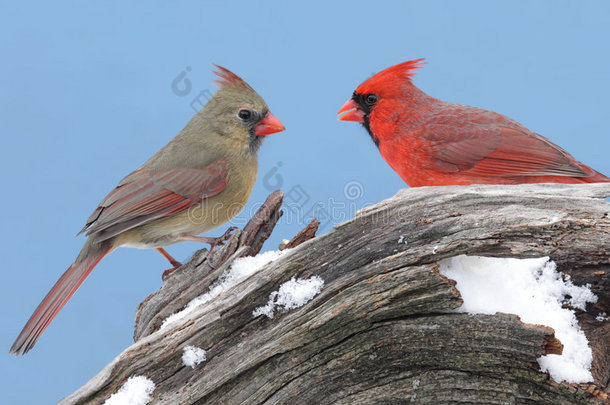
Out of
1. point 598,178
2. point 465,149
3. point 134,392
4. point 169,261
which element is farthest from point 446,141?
point 134,392

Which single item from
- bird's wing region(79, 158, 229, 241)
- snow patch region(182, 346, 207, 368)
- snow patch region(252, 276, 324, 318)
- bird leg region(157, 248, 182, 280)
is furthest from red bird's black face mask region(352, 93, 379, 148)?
snow patch region(182, 346, 207, 368)

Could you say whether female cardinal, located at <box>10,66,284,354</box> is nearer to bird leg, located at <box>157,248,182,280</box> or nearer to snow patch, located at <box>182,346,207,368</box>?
bird leg, located at <box>157,248,182,280</box>

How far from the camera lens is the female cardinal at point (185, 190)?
305 cm

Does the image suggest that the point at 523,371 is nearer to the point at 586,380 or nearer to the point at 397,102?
the point at 586,380

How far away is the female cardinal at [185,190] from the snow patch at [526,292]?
1.35 metres

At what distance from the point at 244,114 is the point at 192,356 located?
1.53 meters

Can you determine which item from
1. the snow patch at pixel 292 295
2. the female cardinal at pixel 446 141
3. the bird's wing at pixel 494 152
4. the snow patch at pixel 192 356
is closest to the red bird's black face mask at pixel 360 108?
the female cardinal at pixel 446 141

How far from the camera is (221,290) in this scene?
2.79m

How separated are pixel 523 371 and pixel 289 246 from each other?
1.13 metres

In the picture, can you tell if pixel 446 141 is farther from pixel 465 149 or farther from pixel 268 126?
pixel 268 126

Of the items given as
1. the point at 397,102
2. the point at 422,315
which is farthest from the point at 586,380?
the point at 397,102

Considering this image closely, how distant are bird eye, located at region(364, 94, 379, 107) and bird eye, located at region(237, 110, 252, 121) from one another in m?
0.71

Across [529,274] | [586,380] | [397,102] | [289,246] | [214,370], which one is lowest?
[586,380]

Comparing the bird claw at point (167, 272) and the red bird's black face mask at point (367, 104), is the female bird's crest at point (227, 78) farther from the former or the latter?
the bird claw at point (167, 272)
